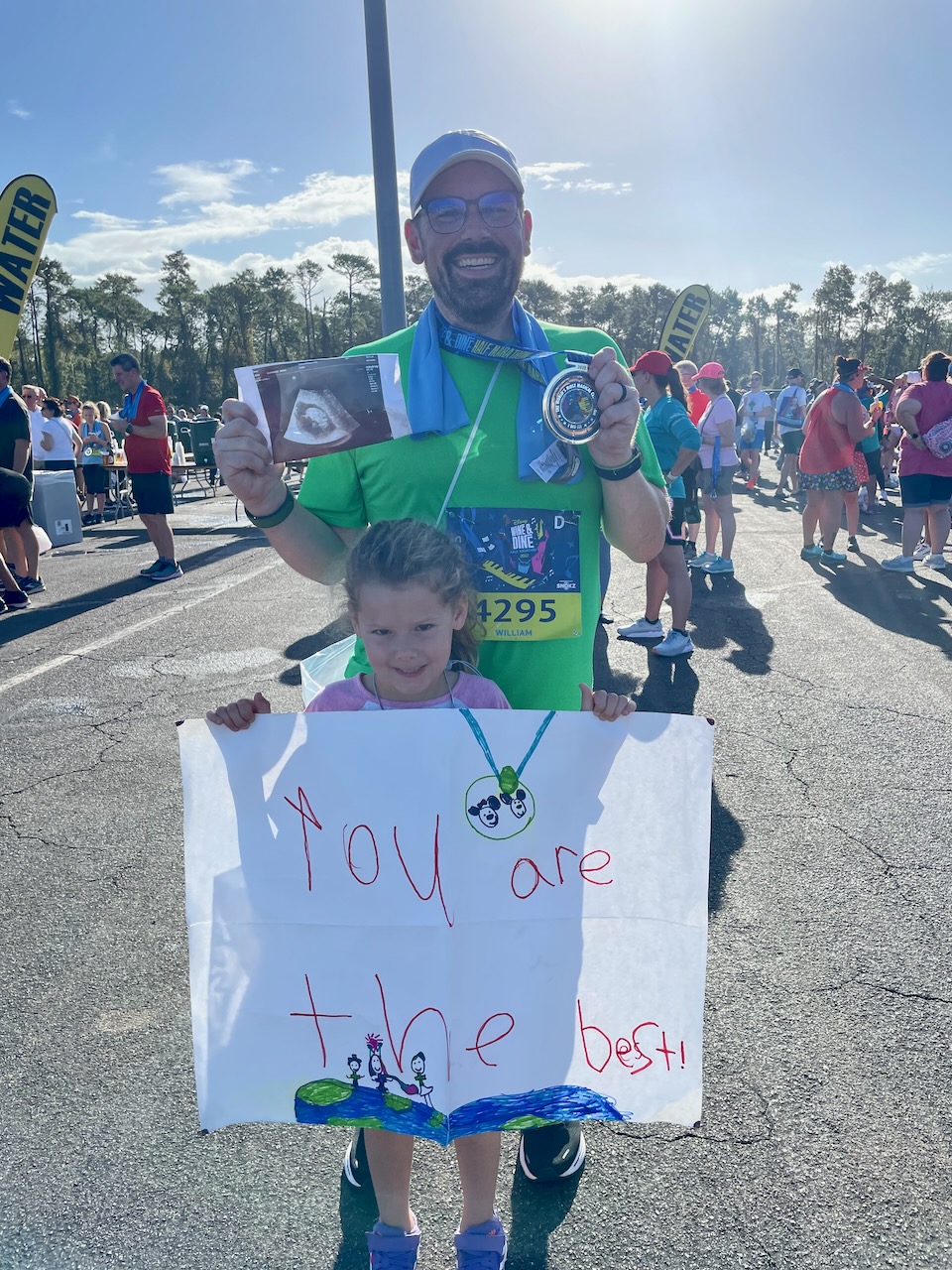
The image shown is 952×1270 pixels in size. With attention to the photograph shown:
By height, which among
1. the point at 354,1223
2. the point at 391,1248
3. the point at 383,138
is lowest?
the point at 354,1223

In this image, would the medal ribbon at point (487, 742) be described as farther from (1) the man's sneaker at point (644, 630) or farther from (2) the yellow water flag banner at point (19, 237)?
(2) the yellow water flag banner at point (19, 237)

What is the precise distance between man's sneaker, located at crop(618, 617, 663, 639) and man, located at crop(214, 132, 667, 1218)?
15.4ft

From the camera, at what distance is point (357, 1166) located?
209 cm

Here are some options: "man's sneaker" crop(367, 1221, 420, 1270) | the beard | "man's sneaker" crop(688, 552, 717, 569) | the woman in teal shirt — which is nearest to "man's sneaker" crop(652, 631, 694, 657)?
the woman in teal shirt

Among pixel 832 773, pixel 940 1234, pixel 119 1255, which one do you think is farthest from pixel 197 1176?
pixel 832 773

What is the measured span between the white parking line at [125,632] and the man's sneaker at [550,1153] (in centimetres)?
484

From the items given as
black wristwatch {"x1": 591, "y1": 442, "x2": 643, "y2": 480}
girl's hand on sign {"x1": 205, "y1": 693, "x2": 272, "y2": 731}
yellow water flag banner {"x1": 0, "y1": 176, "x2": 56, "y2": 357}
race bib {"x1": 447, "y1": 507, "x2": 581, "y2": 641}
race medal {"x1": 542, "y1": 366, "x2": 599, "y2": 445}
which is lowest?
girl's hand on sign {"x1": 205, "y1": 693, "x2": 272, "y2": 731}

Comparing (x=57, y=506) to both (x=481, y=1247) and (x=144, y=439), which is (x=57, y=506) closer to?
(x=144, y=439)

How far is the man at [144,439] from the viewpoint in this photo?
8734 mm

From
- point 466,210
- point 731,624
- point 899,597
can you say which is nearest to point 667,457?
point 731,624

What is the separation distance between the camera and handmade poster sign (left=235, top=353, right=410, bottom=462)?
5.65 feet

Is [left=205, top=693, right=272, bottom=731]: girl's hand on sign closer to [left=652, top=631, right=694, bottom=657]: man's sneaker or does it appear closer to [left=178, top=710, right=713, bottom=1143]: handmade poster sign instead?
[left=178, top=710, right=713, bottom=1143]: handmade poster sign

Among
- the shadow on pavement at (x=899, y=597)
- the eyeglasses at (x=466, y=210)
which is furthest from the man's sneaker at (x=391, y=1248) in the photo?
the shadow on pavement at (x=899, y=597)

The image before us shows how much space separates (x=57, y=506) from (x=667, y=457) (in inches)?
355
